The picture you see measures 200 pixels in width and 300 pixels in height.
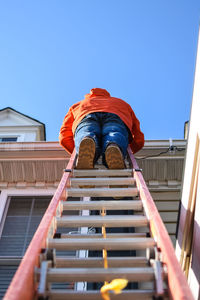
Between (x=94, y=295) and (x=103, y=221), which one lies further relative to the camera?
(x=103, y=221)

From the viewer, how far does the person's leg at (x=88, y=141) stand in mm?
3213

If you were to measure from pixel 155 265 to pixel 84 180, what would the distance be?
152 centimetres

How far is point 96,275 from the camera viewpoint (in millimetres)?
1608

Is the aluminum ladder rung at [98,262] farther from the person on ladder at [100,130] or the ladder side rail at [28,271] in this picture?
the person on ladder at [100,130]

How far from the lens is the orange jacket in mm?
3963

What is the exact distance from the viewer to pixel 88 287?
327 cm

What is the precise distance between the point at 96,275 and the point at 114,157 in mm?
1730

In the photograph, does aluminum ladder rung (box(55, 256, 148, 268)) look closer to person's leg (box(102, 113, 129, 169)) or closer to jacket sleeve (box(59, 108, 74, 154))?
person's leg (box(102, 113, 129, 169))

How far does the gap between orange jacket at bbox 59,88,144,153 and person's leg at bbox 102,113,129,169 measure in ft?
0.33

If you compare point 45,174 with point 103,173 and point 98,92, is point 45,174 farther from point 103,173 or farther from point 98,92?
point 103,173

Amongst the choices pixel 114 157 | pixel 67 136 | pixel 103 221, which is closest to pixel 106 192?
pixel 103 221

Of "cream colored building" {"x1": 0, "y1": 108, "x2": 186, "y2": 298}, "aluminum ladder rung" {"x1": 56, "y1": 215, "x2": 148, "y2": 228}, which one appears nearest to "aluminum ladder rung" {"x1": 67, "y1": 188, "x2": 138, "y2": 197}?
"aluminum ladder rung" {"x1": 56, "y1": 215, "x2": 148, "y2": 228}

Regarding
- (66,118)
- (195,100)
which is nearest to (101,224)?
(195,100)

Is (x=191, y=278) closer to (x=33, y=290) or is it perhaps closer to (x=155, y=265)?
(x=155, y=265)
